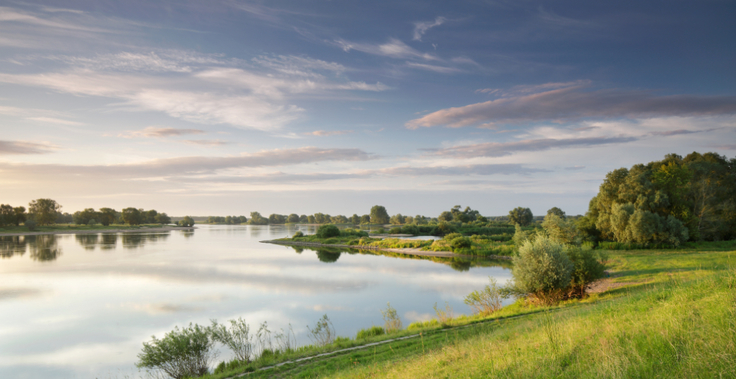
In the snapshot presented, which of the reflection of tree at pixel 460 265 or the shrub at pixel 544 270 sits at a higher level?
the shrub at pixel 544 270

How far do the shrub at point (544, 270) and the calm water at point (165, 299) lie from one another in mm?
4417

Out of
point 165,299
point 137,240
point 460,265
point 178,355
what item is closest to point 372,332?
point 178,355

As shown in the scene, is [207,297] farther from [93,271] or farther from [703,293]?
[703,293]

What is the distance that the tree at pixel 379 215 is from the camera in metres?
161

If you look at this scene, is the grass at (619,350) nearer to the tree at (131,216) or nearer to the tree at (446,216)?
the tree at (446,216)

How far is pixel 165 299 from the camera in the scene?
70.2 ft

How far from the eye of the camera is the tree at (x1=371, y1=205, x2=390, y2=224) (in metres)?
161

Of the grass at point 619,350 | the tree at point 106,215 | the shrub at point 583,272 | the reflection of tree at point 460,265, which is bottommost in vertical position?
the reflection of tree at point 460,265

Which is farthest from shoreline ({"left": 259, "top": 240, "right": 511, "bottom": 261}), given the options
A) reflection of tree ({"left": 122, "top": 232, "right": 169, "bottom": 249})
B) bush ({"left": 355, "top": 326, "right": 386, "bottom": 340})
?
bush ({"left": 355, "top": 326, "right": 386, "bottom": 340})

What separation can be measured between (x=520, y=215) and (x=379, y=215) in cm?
7641

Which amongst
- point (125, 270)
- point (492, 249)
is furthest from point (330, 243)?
point (125, 270)

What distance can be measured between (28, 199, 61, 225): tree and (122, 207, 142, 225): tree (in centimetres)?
1913

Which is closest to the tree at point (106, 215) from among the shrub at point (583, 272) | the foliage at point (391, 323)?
the foliage at point (391, 323)

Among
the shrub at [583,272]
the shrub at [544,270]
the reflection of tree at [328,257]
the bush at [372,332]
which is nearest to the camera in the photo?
the bush at [372,332]
